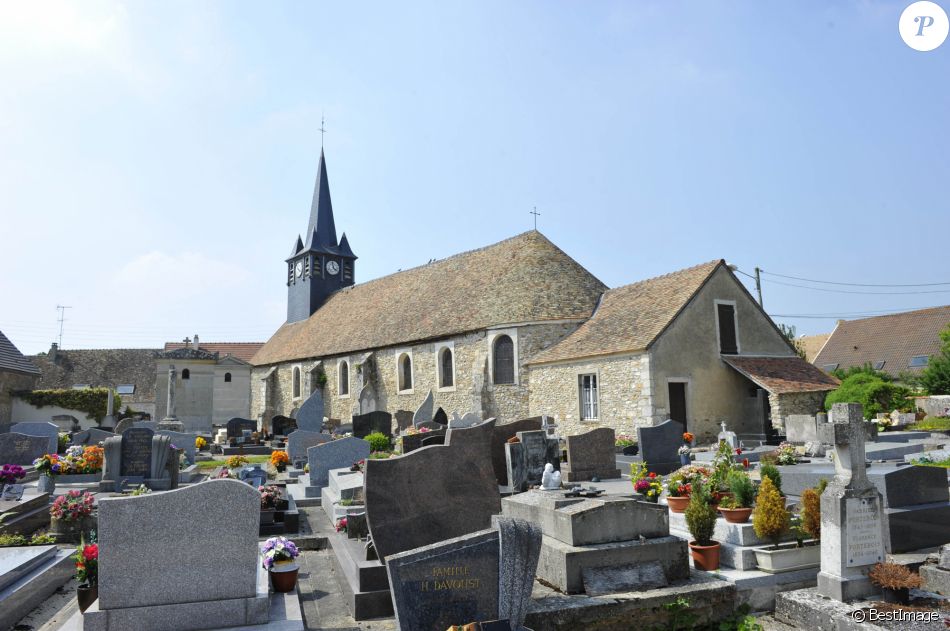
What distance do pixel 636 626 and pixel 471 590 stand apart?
5.33 feet

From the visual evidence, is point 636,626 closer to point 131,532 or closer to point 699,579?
point 699,579

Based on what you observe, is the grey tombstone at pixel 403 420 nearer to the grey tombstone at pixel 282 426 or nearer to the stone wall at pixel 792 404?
the grey tombstone at pixel 282 426

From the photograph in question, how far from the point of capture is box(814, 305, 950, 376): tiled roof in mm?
34875

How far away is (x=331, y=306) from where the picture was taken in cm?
3950

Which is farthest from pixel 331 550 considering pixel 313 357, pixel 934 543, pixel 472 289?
pixel 313 357

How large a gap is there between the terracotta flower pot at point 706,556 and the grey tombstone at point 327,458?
7476mm

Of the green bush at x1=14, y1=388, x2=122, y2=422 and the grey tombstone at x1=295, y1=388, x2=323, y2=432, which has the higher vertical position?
the green bush at x1=14, y1=388, x2=122, y2=422

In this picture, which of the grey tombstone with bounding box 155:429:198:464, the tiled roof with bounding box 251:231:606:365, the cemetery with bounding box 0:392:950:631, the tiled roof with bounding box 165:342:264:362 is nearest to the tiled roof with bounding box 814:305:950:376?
the tiled roof with bounding box 251:231:606:365

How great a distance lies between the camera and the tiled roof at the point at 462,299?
80.9 feet

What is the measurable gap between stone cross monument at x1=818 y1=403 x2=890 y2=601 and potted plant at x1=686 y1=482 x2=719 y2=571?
978mm

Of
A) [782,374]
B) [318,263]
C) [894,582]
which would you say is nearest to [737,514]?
[894,582]

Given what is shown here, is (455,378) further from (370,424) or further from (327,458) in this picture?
(327,458)

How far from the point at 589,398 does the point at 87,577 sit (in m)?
16.9

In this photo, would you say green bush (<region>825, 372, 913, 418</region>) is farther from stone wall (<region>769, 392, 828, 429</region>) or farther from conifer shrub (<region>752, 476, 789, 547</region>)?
conifer shrub (<region>752, 476, 789, 547</region>)
